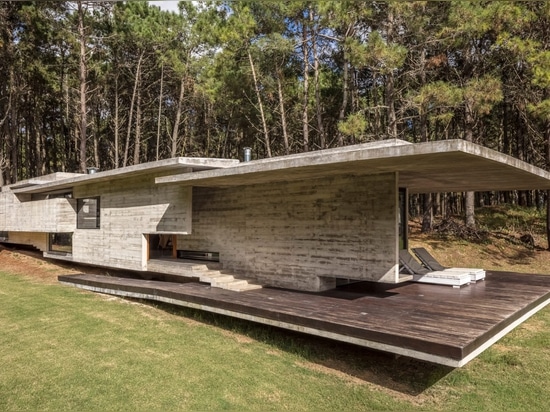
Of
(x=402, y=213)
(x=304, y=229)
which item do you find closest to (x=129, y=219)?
(x=304, y=229)

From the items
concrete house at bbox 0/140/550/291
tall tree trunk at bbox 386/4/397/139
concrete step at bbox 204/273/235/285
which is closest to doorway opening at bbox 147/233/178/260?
concrete house at bbox 0/140/550/291

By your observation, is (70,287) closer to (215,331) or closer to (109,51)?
(215,331)

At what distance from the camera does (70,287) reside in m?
11.0

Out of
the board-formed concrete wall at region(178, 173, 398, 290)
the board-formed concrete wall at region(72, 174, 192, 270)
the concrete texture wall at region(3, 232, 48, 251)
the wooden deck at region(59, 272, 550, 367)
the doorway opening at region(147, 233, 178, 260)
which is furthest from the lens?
the concrete texture wall at region(3, 232, 48, 251)

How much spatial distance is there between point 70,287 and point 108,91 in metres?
15.5

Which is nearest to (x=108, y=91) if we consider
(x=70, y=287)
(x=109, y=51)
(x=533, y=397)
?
(x=109, y=51)

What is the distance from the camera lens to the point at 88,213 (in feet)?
40.1

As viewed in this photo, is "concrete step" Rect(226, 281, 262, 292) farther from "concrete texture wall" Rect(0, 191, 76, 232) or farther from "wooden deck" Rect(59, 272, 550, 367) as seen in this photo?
"concrete texture wall" Rect(0, 191, 76, 232)

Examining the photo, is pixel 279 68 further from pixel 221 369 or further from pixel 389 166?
pixel 221 369


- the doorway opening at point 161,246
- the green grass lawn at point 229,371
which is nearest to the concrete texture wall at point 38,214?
the doorway opening at point 161,246

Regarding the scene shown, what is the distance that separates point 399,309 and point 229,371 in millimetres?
2801

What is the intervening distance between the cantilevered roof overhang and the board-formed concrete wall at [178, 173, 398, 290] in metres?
0.34

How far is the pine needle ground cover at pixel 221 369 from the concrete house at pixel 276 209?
5.01 feet

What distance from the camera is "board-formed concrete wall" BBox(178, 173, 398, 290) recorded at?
7129 mm
